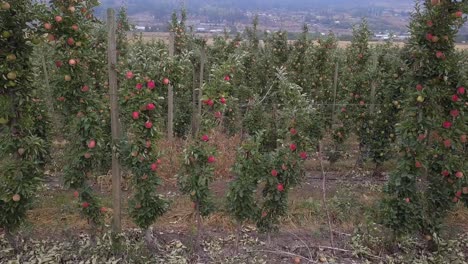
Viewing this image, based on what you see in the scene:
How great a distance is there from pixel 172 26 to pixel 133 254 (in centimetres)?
707

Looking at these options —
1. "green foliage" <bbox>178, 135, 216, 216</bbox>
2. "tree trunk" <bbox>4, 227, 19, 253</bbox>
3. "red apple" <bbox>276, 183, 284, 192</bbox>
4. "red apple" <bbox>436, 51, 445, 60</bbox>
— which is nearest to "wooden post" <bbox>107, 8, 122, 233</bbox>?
"green foliage" <bbox>178, 135, 216, 216</bbox>

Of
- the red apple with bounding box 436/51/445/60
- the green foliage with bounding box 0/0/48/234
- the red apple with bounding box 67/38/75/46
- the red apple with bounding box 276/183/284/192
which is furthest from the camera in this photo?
the red apple with bounding box 276/183/284/192

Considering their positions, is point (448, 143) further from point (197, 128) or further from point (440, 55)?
point (197, 128)

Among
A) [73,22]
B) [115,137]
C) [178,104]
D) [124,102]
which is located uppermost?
[73,22]

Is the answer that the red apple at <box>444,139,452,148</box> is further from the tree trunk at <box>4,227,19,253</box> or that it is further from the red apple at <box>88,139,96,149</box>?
the tree trunk at <box>4,227,19,253</box>

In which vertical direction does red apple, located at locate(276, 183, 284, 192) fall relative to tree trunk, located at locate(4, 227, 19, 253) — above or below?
above

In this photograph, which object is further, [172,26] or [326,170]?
[172,26]

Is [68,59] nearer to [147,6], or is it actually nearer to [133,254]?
[133,254]

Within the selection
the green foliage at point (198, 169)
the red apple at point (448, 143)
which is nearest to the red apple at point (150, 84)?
the green foliage at point (198, 169)

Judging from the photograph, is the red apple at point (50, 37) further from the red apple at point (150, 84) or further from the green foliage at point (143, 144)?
the red apple at point (150, 84)

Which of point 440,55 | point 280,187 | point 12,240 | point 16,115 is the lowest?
point 12,240

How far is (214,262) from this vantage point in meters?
4.55

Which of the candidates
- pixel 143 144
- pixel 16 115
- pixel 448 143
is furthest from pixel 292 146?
pixel 16 115

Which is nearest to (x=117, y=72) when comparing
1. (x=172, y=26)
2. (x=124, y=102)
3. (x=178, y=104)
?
(x=124, y=102)
